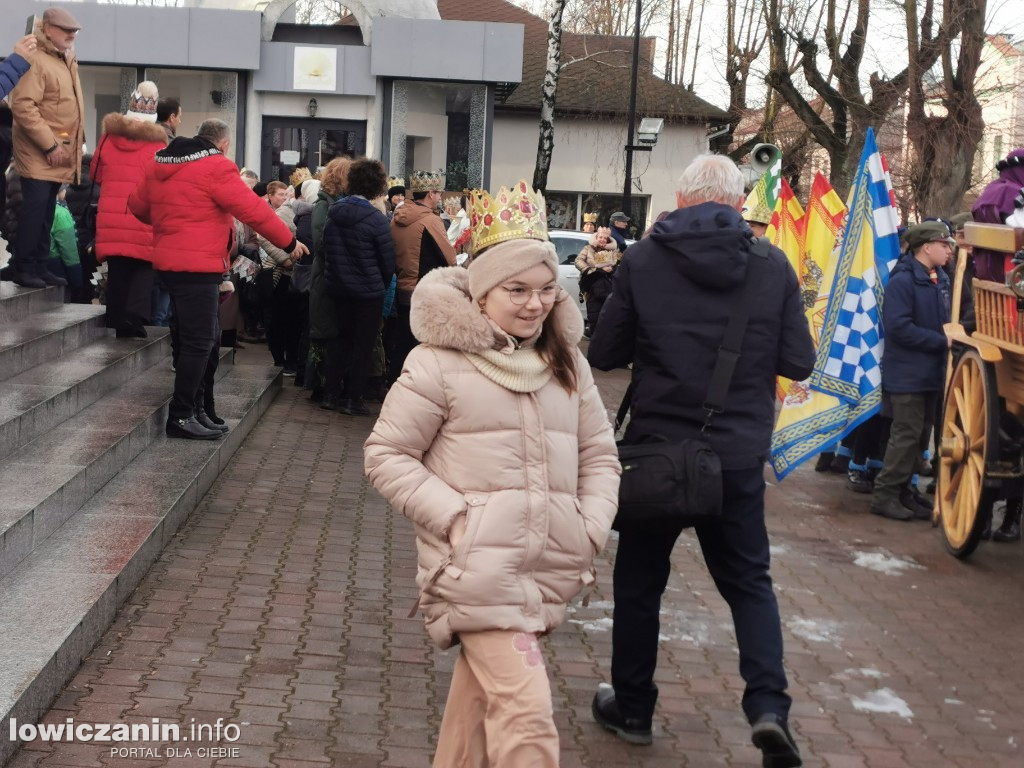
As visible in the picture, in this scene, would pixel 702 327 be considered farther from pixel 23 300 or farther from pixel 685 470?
pixel 23 300

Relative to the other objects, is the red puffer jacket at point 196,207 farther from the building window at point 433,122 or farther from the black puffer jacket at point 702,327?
the building window at point 433,122

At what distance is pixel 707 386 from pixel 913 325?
538 cm

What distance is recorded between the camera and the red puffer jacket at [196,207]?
26.7 ft

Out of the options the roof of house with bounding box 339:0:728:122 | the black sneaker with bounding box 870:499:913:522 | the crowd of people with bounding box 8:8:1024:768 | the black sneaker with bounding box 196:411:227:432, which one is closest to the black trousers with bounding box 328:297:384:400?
the black sneaker with bounding box 196:411:227:432

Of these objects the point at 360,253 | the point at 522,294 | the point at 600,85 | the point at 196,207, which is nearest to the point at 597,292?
the point at 360,253

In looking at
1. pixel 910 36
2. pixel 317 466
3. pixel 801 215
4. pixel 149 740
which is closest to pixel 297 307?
pixel 317 466

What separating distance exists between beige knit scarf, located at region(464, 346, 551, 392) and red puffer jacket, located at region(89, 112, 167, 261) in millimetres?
6493

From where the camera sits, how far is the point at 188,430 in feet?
28.5

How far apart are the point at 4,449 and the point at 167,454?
1447 millimetres

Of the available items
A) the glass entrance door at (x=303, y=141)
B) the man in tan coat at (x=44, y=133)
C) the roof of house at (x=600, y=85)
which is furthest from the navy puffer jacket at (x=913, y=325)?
the roof of house at (x=600, y=85)

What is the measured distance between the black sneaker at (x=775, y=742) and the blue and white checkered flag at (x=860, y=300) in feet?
18.1

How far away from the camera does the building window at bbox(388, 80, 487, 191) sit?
82.0 ft

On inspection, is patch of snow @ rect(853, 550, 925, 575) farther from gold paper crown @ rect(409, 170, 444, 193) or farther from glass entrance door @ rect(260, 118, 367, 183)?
glass entrance door @ rect(260, 118, 367, 183)

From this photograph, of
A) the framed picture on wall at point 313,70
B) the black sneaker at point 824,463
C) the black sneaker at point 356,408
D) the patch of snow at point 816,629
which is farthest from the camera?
the framed picture on wall at point 313,70
